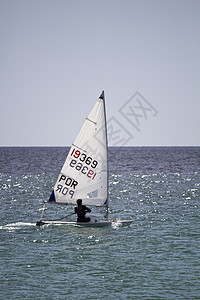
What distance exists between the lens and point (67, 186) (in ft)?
90.5

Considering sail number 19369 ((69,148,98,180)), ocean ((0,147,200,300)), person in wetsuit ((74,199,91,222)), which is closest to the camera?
ocean ((0,147,200,300))

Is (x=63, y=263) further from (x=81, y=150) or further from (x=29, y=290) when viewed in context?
(x=81, y=150)

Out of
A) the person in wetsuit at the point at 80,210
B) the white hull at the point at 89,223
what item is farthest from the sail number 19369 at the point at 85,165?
the white hull at the point at 89,223

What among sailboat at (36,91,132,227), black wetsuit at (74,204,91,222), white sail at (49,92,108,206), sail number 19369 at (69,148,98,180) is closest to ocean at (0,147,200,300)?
black wetsuit at (74,204,91,222)

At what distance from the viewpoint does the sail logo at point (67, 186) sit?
27.5 meters

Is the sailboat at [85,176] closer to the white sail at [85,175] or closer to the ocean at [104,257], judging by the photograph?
the white sail at [85,175]

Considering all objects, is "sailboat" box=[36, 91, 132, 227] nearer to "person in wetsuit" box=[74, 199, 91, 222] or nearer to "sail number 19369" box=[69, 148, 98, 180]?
"sail number 19369" box=[69, 148, 98, 180]

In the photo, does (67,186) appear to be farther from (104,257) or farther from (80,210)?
(104,257)

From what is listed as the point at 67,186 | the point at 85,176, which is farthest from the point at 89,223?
the point at 85,176

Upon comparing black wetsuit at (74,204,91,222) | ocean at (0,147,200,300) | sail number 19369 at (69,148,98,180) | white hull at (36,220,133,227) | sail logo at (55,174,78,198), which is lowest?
ocean at (0,147,200,300)

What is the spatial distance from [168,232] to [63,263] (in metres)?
8.62

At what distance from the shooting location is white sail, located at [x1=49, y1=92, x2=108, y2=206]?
89.6ft

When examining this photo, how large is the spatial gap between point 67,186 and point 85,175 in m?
1.39

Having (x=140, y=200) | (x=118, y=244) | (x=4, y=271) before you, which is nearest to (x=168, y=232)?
(x=118, y=244)
